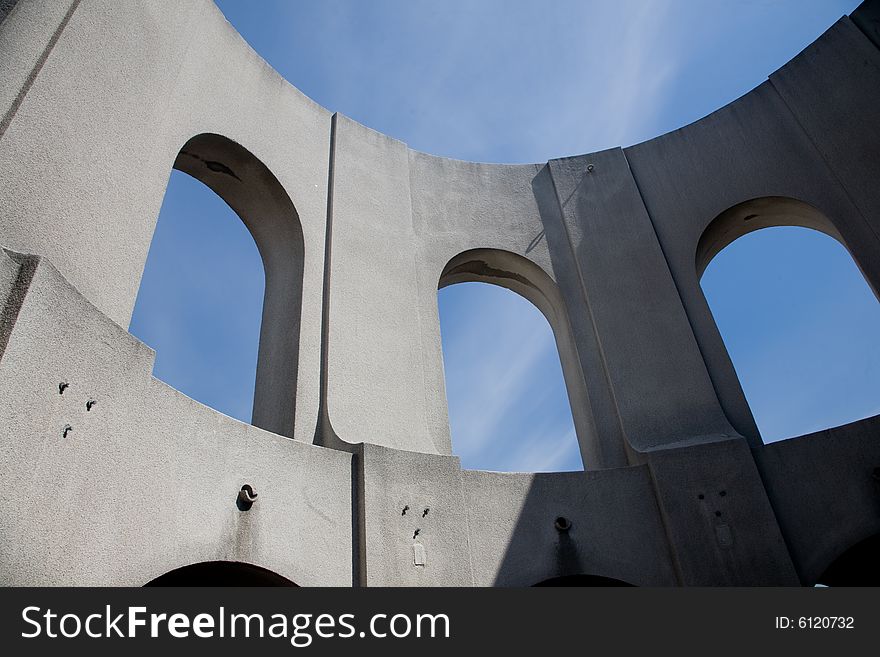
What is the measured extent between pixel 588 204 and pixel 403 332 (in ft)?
12.7

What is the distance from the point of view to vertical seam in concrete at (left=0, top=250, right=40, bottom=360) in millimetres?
3775

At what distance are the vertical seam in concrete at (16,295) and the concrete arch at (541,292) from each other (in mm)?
6151

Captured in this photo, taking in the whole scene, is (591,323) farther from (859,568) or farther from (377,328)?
(859,568)

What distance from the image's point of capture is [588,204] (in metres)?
10.3

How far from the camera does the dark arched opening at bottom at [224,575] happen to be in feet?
17.4

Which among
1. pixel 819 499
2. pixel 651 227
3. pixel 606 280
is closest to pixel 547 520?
pixel 819 499

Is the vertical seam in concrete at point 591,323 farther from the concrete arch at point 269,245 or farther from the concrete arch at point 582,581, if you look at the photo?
the concrete arch at point 269,245

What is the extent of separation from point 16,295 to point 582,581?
574 cm

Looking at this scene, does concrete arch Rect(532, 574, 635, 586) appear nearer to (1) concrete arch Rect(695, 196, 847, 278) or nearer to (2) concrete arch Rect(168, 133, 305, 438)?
(2) concrete arch Rect(168, 133, 305, 438)

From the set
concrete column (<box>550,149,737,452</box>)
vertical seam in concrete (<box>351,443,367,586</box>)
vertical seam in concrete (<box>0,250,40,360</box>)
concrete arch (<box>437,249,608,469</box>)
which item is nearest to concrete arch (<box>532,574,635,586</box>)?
concrete column (<box>550,149,737,452</box>)

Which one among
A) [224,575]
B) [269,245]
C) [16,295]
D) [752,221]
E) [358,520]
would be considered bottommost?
[224,575]

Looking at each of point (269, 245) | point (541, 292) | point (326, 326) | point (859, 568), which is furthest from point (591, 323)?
point (269, 245)

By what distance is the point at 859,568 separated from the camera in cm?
780
